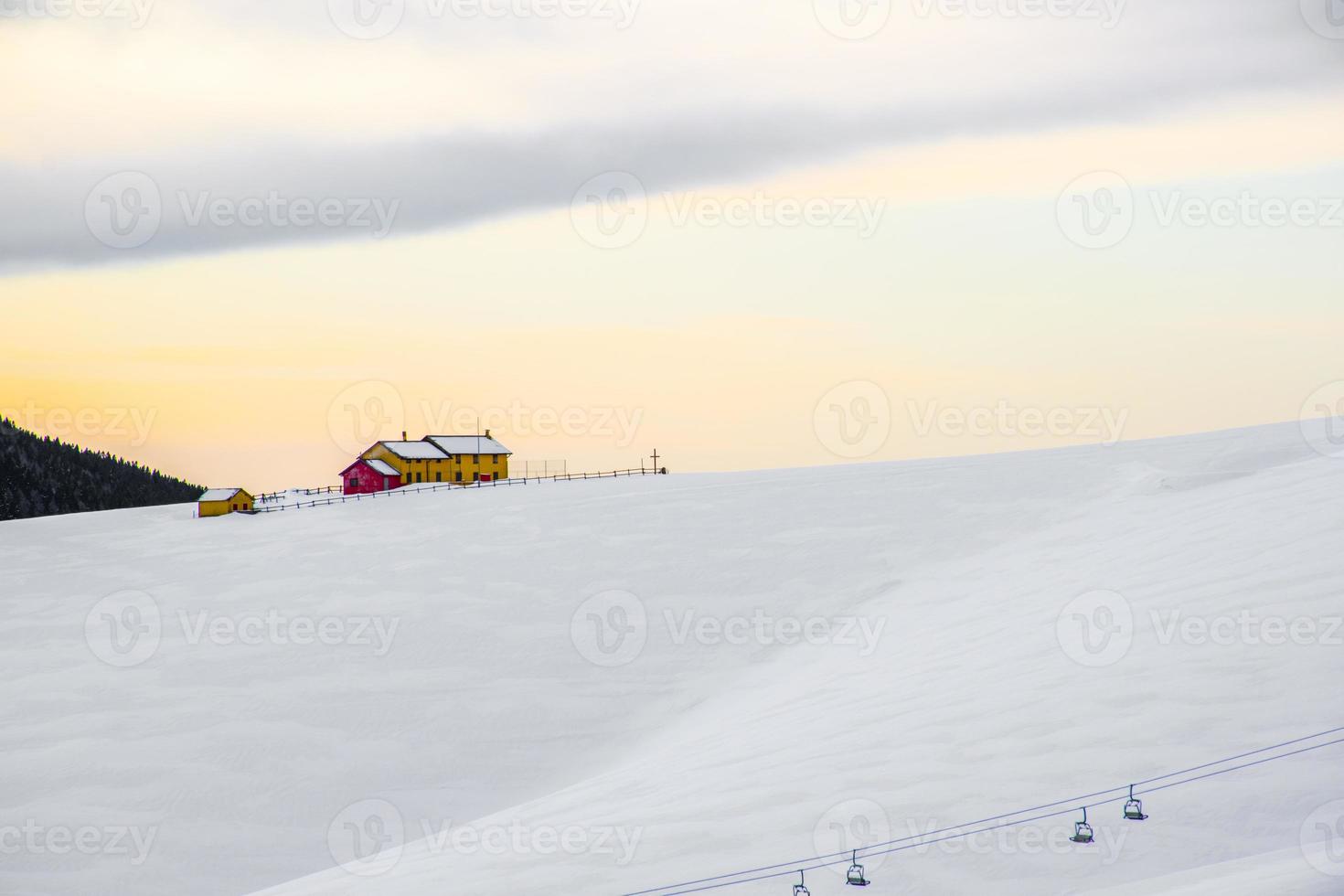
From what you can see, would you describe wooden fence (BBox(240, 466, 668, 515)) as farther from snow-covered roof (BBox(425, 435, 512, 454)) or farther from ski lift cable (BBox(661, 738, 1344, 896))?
ski lift cable (BBox(661, 738, 1344, 896))

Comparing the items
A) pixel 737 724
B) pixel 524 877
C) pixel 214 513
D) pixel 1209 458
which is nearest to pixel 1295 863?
pixel 524 877

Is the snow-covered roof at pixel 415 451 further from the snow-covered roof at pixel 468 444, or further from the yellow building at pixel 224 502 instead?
the yellow building at pixel 224 502

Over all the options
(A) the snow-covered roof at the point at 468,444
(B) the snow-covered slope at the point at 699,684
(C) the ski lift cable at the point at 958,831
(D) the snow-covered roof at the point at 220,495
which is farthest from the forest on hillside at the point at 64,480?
(C) the ski lift cable at the point at 958,831

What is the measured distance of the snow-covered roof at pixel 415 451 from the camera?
249 ft

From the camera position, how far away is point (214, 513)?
2544 inches

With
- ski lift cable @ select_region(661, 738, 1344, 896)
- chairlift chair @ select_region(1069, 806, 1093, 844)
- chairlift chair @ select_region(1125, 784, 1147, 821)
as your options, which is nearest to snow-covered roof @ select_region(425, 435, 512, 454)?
ski lift cable @ select_region(661, 738, 1344, 896)

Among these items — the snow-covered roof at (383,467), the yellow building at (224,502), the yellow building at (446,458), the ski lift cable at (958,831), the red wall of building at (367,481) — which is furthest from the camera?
the yellow building at (446,458)

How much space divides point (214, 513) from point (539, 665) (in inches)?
1439

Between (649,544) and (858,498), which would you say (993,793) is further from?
(858,498)

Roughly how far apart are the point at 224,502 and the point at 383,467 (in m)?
12.0

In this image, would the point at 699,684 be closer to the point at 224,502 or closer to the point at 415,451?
the point at 224,502

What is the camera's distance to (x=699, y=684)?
110ft

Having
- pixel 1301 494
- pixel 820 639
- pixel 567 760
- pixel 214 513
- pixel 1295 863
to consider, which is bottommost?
pixel 1295 863

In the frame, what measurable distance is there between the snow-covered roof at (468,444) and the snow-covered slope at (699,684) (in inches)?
863
